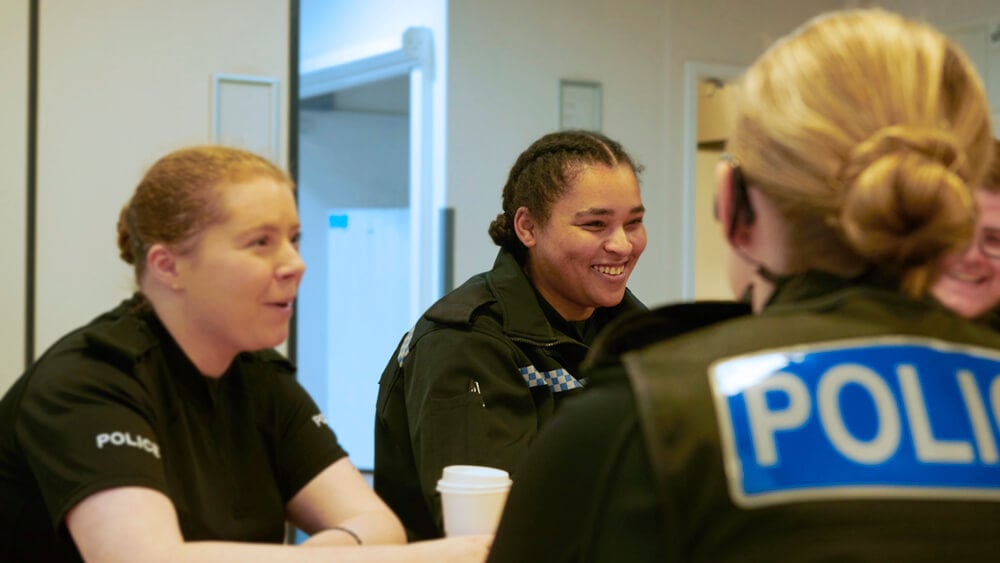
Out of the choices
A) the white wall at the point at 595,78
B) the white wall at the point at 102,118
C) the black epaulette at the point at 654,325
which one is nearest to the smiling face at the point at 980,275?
the black epaulette at the point at 654,325

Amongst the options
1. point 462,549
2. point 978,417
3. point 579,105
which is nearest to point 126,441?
point 462,549

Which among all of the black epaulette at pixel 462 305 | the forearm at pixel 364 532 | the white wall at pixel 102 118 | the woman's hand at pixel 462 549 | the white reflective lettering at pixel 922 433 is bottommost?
the forearm at pixel 364 532

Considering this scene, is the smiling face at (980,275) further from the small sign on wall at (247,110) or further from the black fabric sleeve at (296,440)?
the small sign on wall at (247,110)

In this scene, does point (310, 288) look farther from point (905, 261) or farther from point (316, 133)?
point (905, 261)

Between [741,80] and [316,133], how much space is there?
4506mm

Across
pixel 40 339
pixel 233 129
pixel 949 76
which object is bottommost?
pixel 40 339

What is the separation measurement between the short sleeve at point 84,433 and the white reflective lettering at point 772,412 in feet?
2.76

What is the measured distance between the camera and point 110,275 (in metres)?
3.35

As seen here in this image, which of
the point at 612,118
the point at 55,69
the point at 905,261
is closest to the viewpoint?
the point at 905,261

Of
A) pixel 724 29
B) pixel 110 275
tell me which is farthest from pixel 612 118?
pixel 110 275

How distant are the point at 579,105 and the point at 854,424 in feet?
12.9

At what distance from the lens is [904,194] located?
82 centimetres

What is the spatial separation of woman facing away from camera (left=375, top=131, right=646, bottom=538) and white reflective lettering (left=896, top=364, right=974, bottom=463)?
3.02 feet

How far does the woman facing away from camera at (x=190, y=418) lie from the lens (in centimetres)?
133
